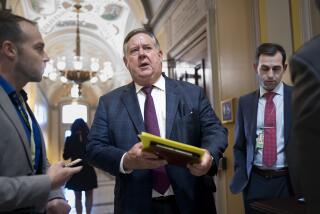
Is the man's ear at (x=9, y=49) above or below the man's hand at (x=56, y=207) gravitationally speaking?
above

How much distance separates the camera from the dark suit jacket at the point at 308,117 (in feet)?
2.08

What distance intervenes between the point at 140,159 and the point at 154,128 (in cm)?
35

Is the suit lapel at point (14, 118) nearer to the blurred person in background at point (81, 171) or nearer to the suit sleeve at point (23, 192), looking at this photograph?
the suit sleeve at point (23, 192)

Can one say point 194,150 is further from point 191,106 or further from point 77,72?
point 77,72

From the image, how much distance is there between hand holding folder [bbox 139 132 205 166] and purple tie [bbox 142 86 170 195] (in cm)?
38

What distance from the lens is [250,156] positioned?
2570mm

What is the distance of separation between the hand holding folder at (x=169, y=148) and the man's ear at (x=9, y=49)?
0.79 metres

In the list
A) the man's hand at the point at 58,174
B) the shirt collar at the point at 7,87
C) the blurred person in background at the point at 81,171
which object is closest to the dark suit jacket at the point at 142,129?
the man's hand at the point at 58,174

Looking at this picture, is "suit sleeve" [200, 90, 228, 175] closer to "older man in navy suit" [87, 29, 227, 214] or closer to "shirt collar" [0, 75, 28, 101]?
"older man in navy suit" [87, 29, 227, 214]

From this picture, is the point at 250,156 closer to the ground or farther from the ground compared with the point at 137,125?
closer to the ground

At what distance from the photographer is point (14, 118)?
4.70ft

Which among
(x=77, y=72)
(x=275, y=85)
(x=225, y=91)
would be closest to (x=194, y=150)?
(x=275, y=85)

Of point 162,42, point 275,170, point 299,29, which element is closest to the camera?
point 275,170

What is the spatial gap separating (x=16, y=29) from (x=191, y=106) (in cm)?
93
